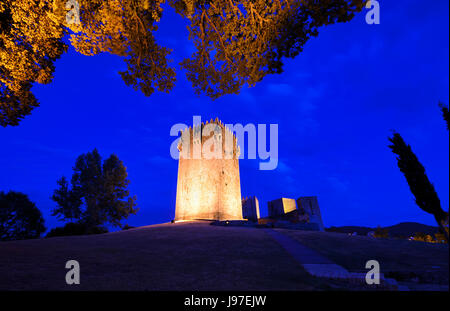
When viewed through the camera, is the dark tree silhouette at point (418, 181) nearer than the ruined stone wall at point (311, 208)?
Yes

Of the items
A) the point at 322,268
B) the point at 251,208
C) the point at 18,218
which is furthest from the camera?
the point at 251,208

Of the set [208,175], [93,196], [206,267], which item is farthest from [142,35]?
[93,196]

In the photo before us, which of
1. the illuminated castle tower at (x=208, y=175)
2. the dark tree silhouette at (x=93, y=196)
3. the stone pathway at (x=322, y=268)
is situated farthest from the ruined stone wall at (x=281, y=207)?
the stone pathway at (x=322, y=268)

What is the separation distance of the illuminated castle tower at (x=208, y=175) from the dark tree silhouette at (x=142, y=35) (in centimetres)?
1645

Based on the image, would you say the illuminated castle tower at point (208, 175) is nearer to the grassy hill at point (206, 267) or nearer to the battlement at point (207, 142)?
the battlement at point (207, 142)

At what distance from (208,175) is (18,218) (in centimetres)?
2201

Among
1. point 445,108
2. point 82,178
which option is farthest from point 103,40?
point 82,178

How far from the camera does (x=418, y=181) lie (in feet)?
23.1

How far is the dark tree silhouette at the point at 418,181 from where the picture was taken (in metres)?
6.73

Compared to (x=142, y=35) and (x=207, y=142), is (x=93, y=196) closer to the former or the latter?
(x=207, y=142)
